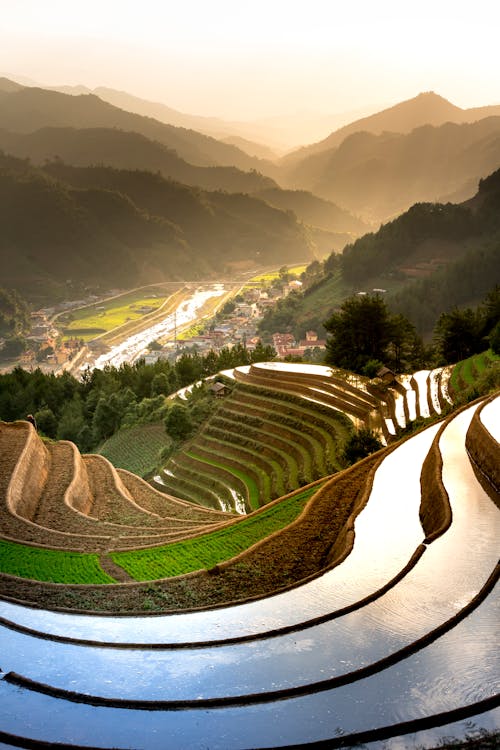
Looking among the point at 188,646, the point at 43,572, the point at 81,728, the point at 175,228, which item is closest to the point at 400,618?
the point at 188,646

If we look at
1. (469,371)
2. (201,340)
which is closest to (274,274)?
(201,340)

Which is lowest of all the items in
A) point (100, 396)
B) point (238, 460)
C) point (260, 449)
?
point (238, 460)

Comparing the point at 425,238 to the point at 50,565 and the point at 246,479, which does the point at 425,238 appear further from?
the point at 50,565

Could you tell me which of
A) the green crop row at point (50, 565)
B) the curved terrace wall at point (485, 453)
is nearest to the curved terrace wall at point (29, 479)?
the green crop row at point (50, 565)

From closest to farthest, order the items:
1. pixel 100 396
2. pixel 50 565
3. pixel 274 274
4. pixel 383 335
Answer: pixel 50 565 < pixel 383 335 < pixel 100 396 < pixel 274 274

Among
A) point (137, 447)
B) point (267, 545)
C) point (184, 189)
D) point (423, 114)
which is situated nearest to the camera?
point (267, 545)

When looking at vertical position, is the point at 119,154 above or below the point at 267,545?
above

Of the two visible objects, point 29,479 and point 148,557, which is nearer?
point 148,557

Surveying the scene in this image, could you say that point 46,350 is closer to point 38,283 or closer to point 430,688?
point 38,283
